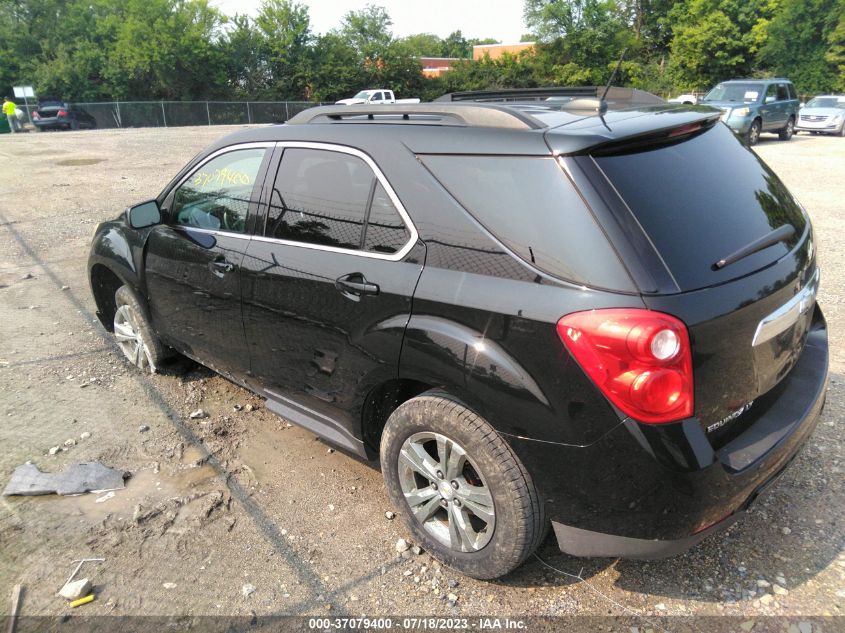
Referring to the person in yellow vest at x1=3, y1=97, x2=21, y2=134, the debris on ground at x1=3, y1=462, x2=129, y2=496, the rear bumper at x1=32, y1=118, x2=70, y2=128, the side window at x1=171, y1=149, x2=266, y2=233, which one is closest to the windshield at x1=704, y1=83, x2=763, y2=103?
the side window at x1=171, y1=149, x2=266, y2=233

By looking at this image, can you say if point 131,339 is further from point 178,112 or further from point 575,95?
point 178,112

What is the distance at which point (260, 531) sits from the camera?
9.78ft

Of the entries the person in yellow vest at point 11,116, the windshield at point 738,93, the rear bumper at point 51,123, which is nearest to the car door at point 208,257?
the windshield at point 738,93

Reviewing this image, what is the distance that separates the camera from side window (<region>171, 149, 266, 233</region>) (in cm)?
344

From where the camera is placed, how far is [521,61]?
51.3 meters

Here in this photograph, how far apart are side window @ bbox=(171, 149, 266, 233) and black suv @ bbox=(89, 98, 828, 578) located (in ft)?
0.84

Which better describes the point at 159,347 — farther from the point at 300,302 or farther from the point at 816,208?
the point at 816,208

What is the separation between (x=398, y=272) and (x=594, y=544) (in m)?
1.28

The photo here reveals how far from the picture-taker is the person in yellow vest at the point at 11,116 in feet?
101

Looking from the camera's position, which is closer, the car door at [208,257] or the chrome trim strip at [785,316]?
the chrome trim strip at [785,316]

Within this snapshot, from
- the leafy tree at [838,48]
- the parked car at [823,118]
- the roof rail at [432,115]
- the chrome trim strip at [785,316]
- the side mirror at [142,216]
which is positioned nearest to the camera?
the chrome trim strip at [785,316]

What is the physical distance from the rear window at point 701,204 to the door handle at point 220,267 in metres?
2.06

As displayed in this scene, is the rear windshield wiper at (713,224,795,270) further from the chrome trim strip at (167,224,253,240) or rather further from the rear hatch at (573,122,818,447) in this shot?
the chrome trim strip at (167,224,253,240)

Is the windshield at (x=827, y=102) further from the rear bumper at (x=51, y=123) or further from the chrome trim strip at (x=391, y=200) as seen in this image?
the rear bumper at (x=51, y=123)
